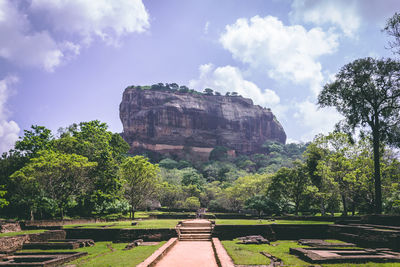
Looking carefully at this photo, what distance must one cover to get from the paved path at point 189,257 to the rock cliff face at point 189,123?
105m

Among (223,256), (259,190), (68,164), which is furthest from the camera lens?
(259,190)

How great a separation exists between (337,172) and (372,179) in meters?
2.58

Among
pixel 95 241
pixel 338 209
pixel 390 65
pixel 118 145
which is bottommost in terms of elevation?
pixel 338 209

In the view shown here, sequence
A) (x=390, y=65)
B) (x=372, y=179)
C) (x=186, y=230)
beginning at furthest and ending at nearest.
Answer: (x=372, y=179) → (x=390, y=65) → (x=186, y=230)

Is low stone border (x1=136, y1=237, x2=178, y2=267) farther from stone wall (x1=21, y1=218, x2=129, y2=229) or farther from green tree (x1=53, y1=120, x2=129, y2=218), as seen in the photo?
green tree (x1=53, y1=120, x2=129, y2=218)

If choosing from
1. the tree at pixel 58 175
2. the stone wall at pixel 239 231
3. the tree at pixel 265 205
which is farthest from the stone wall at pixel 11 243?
the tree at pixel 265 205

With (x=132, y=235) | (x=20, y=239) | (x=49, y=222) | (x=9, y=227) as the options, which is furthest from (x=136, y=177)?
(x=20, y=239)

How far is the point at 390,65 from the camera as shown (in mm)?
A: 15195

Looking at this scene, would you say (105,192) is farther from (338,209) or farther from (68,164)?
(338,209)

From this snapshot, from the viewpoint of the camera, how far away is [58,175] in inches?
830

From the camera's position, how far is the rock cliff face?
11556 centimetres

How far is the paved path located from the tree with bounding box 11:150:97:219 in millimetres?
14605

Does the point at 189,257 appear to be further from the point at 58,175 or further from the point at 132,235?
the point at 58,175

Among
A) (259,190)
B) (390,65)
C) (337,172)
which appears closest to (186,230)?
(337,172)
